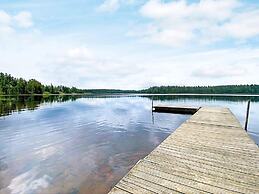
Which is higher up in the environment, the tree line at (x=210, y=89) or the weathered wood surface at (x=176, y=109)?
the tree line at (x=210, y=89)

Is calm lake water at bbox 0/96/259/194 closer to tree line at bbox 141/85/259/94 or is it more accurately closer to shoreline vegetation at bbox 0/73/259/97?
shoreline vegetation at bbox 0/73/259/97

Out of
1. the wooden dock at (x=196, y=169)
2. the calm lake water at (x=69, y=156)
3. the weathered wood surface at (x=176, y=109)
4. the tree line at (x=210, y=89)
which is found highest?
the tree line at (x=210, y=89)

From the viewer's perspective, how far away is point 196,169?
5586 millimetres

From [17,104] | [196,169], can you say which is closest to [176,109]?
[196,169]

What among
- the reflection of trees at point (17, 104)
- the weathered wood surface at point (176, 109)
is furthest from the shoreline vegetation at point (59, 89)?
the weathered wood surface at point (176, 109)

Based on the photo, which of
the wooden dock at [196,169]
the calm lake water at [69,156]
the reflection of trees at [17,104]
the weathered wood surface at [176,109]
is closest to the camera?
the wooden dock at [196,169]

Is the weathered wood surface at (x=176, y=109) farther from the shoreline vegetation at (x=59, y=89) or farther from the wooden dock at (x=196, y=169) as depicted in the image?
the shoreline vegetation at (x=59, y=89)

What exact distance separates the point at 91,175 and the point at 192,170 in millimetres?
4239

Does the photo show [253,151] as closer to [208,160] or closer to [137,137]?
[208,160]

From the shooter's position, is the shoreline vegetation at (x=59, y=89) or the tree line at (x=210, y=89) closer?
the shoreline vegetation at (x=59, y=89)

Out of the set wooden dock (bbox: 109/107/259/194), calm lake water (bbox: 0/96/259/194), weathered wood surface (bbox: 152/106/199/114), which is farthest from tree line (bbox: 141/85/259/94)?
wooden dock (bbox: 109/107/259/194)

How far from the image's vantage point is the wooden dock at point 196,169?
454 centimetres

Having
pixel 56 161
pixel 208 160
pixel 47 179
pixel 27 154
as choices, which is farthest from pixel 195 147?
pixel 27 154

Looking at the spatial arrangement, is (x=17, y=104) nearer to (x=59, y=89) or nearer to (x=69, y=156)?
(x=69, y=156)
